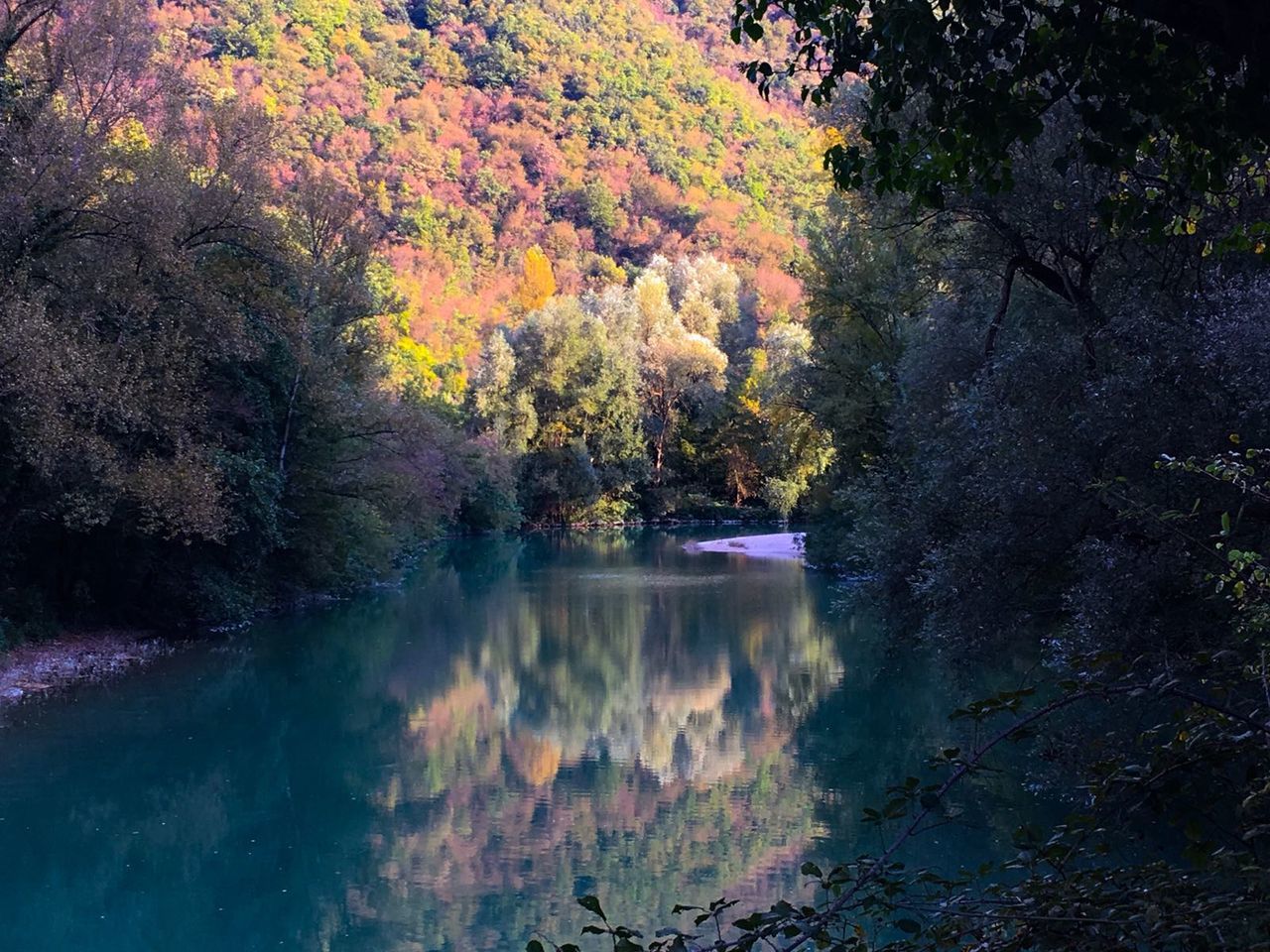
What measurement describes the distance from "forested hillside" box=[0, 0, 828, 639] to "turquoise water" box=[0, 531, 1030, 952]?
2.49 meters

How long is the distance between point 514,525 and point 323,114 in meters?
37.5

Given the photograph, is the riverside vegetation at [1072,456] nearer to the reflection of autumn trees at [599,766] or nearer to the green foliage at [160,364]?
the reflection of autumn trees at [599,766]

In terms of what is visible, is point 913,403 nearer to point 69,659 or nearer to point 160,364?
point 160,364

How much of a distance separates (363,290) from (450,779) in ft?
47.2

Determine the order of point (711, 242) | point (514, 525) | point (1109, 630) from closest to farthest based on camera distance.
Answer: point (1109, 630) < point (514, 525) < point (711, 242)

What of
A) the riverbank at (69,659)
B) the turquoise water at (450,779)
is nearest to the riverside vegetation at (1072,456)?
the turquoise water at (450,779)

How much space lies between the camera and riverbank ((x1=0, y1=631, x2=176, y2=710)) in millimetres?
16234

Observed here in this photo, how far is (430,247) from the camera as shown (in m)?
71.2

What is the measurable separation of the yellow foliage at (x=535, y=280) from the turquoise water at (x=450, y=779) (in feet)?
154

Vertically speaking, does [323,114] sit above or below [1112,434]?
above

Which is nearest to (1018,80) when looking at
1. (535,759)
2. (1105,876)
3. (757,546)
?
(1105,876)

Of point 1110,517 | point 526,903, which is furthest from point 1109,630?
point 526,903

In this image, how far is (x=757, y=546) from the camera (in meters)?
38.7

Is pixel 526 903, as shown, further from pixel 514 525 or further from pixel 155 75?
pixel 514 525
